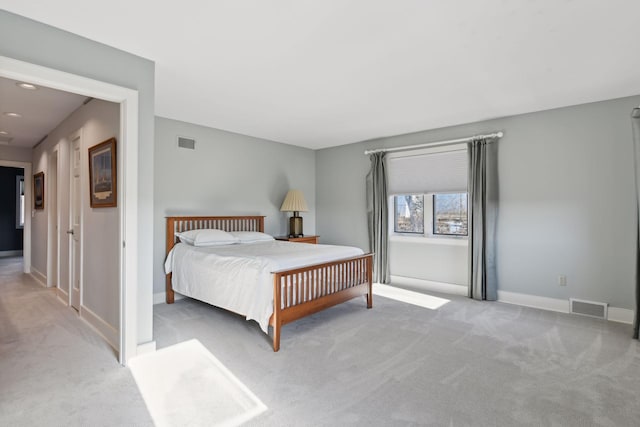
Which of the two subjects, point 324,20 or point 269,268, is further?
point 269,268

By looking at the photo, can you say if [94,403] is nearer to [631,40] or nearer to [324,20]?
[324,20]

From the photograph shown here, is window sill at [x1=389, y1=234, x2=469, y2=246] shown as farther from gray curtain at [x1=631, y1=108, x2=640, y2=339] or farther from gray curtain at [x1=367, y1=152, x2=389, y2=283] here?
gray curtain at [x1=631, y1=108, x2=640, y2=339]

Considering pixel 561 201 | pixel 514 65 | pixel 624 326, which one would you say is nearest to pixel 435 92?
pixel 514 65

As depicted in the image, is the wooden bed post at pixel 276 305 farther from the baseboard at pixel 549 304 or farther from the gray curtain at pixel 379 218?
the baseboard at pixel 549 304

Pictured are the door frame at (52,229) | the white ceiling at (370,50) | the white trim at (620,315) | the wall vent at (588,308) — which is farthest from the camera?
the door frame at (52,229)

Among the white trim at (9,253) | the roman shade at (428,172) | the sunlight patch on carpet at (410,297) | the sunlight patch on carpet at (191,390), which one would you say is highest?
the roman shade at (428,172)

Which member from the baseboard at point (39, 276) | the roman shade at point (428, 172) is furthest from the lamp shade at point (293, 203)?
the baseboard at point (39, 276)

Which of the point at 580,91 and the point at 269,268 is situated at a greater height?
the point at 580,91

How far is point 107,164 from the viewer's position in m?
2.98

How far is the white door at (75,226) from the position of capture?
12.4 ft

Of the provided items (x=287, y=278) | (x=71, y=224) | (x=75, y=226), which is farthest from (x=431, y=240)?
(x=71, y=224)

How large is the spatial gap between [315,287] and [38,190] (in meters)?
5.29

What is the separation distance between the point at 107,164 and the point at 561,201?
192 inches

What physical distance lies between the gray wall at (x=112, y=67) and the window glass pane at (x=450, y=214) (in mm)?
3972
